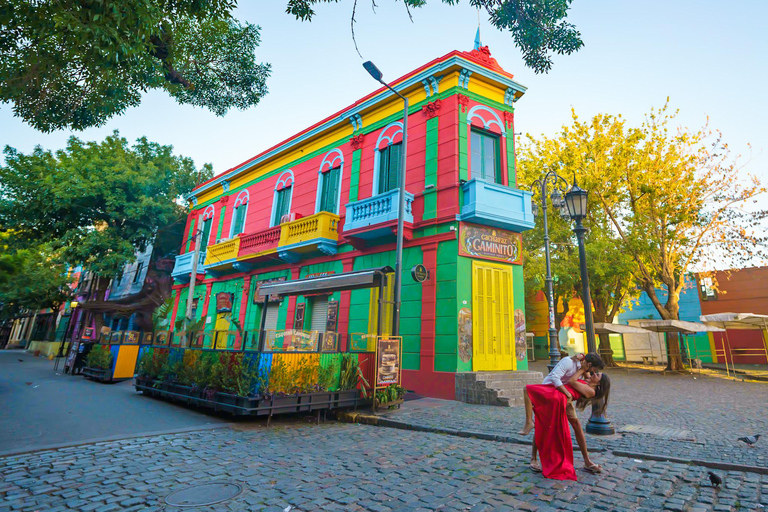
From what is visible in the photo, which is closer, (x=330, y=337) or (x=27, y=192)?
(x=330, y=337)

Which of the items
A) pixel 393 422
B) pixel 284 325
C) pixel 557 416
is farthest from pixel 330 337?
pixel 284 325

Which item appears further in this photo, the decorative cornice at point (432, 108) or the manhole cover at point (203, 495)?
the decorative cornice at point (432, 108)

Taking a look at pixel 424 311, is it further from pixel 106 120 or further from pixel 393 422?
pixel 106 120

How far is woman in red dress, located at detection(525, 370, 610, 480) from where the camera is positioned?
4699 mm

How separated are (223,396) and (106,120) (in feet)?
22.1

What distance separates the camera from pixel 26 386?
13.1m

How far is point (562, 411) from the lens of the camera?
483cm

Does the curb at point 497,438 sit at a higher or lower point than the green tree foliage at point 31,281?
lower

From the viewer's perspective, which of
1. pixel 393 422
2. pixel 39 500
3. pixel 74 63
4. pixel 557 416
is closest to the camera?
pixel 39 500

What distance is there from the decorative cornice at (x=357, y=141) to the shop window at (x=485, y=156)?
4.75m

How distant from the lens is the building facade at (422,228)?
12.3m

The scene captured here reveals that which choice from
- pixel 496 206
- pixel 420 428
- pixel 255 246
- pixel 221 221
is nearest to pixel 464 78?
pixel 496 206

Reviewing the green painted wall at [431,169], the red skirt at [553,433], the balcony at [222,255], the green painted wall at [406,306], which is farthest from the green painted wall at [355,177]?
the red skirt at [553,433]

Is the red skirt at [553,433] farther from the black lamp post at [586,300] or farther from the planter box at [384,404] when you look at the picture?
the planter box at [384,404]
